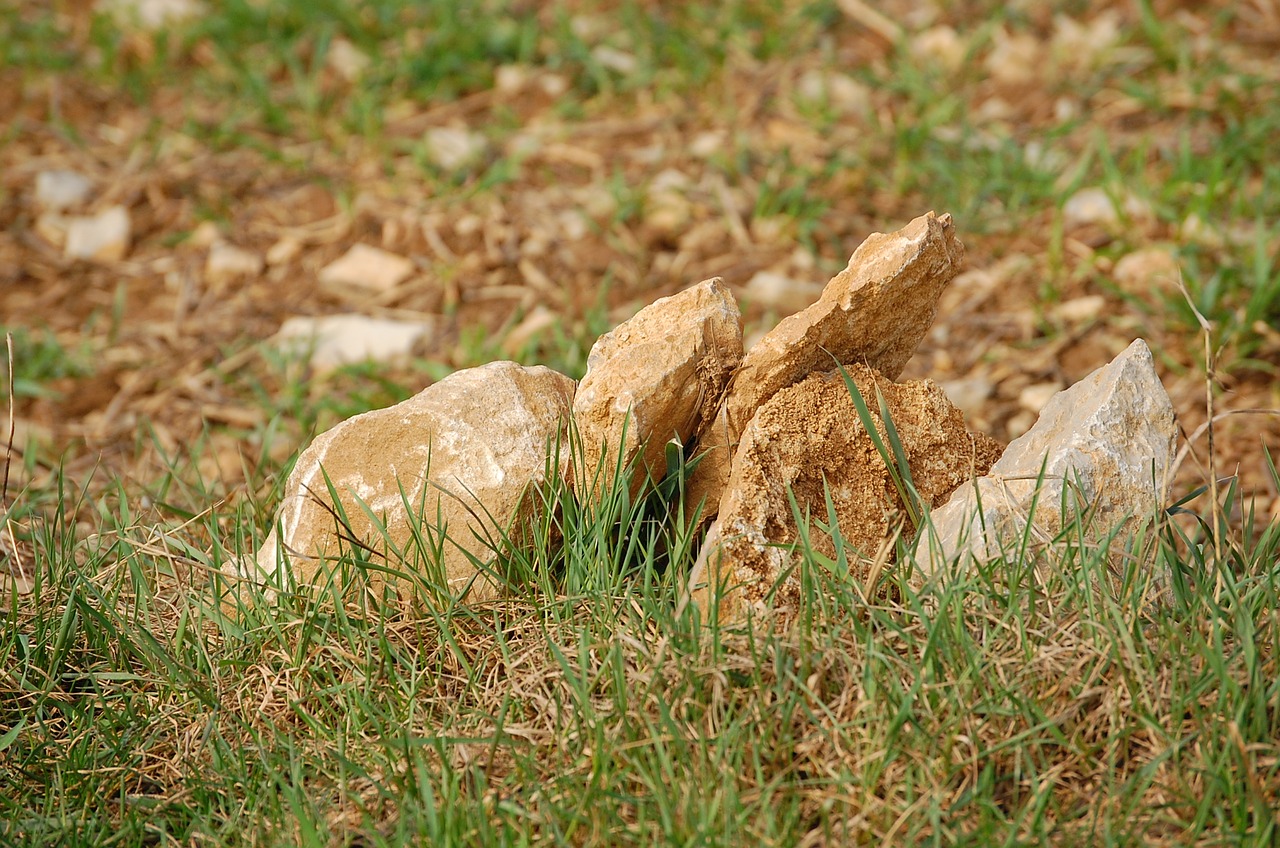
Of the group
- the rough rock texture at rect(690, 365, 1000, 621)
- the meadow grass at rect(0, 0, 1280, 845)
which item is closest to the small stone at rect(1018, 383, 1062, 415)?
the meadow grass at rect(0, 0, 1280, 845)

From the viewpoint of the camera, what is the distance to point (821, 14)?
4.99 metres

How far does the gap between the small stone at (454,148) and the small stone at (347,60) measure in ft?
1.72

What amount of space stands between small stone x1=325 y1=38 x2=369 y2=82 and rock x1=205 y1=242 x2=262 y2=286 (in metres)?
1.03

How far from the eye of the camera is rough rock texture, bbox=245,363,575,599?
6.92 ft

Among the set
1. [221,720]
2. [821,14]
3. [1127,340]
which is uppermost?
[821,14]

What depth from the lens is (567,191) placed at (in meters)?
4.41

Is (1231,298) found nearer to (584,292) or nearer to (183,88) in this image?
(584,292)

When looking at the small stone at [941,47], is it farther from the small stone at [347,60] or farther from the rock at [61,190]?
the rock at [61,190]

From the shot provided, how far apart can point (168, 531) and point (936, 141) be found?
119 inches

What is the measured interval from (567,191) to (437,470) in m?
2.44

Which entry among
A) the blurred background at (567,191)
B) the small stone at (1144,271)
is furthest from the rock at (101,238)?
the small stone at (1144,271)

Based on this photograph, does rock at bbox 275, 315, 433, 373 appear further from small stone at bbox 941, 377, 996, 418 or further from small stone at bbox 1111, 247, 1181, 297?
small stone at bbox 1111, 247, 1181, 297

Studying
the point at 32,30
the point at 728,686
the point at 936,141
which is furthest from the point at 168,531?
the point at 32,30

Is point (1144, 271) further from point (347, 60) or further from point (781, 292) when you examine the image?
point (347, 60)
